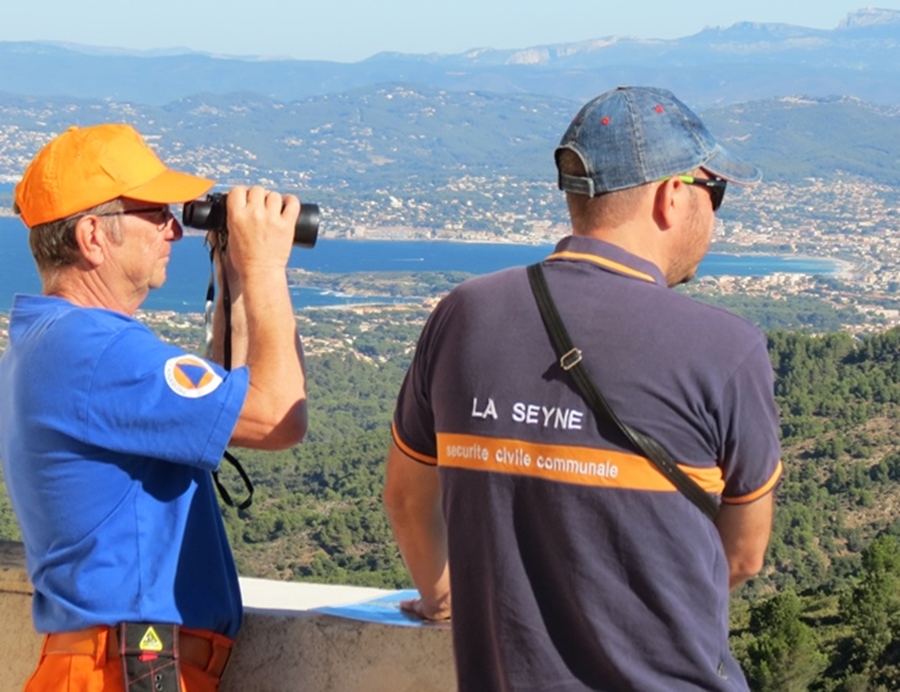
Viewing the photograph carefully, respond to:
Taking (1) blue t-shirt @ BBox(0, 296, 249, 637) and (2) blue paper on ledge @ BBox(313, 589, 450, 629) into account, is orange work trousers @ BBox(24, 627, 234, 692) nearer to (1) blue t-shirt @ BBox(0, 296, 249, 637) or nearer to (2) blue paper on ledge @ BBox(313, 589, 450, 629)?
(1) blue t-shirt @ BBox(0, 296, 249, 637)

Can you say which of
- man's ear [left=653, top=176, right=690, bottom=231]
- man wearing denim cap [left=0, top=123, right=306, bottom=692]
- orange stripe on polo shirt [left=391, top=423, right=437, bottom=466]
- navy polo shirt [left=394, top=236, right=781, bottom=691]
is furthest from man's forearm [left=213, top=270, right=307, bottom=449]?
man's ear [left=653, top=176, right=690, bottom=231]

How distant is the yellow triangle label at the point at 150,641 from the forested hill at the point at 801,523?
10.1 m

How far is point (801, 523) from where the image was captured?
24.4 m

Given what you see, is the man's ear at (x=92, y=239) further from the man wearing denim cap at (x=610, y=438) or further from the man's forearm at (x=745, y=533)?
the man's forearm at (x=745, y=533)

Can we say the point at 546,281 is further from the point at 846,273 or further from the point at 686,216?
the point at 846,273

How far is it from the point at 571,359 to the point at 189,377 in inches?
20.9

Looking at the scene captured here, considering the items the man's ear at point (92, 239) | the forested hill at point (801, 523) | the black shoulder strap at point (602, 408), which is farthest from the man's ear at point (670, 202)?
the forested hill at point (801, 523)

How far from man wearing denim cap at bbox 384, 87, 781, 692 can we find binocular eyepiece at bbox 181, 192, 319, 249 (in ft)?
1.15

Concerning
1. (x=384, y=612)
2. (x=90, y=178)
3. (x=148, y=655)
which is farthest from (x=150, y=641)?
(x=90, y=178)

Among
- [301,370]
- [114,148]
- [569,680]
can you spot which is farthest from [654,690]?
[114,148]

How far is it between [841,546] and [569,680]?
24.6m

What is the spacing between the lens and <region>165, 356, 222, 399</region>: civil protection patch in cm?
177

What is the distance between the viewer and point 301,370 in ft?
6.34

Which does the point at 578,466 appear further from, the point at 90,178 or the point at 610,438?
the point at 90,178
